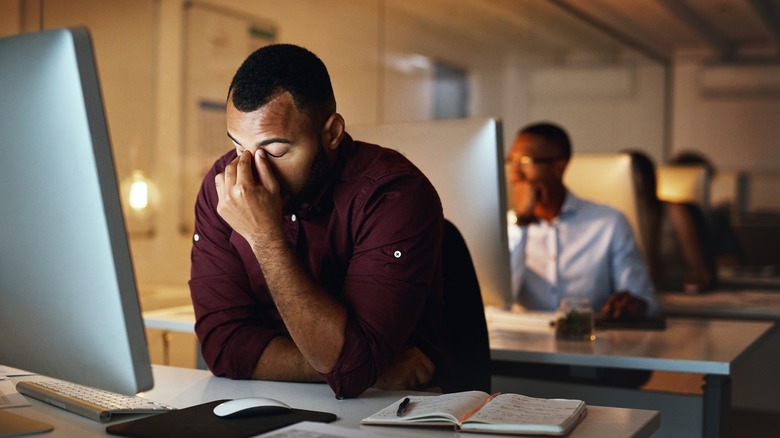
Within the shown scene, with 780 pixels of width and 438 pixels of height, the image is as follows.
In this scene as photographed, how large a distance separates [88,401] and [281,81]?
0.68 metres

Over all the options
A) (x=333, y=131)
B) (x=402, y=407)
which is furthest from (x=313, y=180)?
(x=402, y=407)

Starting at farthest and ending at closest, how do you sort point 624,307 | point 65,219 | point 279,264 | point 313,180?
1. point 624,307
2. point 313,180
3. point 279,264
4. point 65,219

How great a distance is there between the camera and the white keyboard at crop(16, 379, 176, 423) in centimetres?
136

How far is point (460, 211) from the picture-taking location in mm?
2387

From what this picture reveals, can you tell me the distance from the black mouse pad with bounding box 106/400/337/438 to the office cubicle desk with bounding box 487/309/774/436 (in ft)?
3.21

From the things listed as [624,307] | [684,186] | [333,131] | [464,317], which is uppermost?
[333,131]

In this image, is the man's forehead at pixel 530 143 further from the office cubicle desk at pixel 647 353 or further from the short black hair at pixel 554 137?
the office cubicle desk at pixel 647 353

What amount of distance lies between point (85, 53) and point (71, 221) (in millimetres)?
194

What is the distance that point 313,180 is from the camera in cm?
177

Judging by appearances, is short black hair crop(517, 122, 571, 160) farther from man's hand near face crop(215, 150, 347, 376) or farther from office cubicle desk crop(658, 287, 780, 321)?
man's hand near face crop(215, 150, 347, 376)

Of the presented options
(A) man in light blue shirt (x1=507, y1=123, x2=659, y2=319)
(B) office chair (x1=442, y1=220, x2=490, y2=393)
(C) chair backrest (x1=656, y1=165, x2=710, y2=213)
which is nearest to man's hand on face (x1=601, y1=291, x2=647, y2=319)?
(A) man in light blue shirt (x1=507, y1=123, x2=659, y2=319)

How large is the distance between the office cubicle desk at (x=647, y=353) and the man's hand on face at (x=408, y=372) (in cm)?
53

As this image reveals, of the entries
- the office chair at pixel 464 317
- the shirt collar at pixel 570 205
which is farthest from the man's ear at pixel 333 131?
the shirt collar at pixel 570 205

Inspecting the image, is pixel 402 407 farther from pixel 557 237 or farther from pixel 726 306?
pixel 726 306
